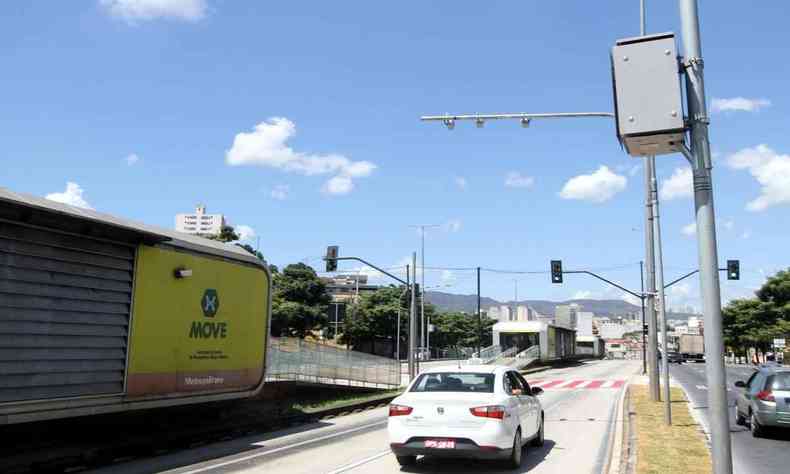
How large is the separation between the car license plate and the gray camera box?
6.04 metres

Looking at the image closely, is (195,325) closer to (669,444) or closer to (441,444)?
(441,444)

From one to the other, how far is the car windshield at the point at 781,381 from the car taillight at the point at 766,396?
143mm

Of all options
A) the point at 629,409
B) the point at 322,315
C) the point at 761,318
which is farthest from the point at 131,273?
the point at 761,318

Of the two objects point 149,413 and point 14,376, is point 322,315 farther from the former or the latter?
point 14,376

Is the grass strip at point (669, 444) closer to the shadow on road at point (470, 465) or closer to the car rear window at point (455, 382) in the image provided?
the shadow on road at point (470, 465)

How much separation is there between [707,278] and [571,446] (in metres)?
9.26

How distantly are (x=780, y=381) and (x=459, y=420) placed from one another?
7.85 meters

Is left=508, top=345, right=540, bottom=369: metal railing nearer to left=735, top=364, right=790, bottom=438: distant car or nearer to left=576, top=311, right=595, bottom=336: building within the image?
left=735, top=364, right=790, bottom=438: distant car

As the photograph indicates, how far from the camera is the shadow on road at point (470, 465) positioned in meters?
9.68

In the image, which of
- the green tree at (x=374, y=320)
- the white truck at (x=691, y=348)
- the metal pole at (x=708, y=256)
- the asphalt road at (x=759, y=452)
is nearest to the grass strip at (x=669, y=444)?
the asphalt road at (x=759, y=452)

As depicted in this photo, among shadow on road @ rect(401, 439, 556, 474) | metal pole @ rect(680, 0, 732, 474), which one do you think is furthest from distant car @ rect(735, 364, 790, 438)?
metal pole @ rect(680, 0, 732, 474)

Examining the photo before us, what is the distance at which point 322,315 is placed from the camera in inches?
2726

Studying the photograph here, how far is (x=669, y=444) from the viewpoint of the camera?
37.7 feet

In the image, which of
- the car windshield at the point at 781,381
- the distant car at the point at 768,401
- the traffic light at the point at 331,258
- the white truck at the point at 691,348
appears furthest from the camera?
the white truck at the point at 691,348
